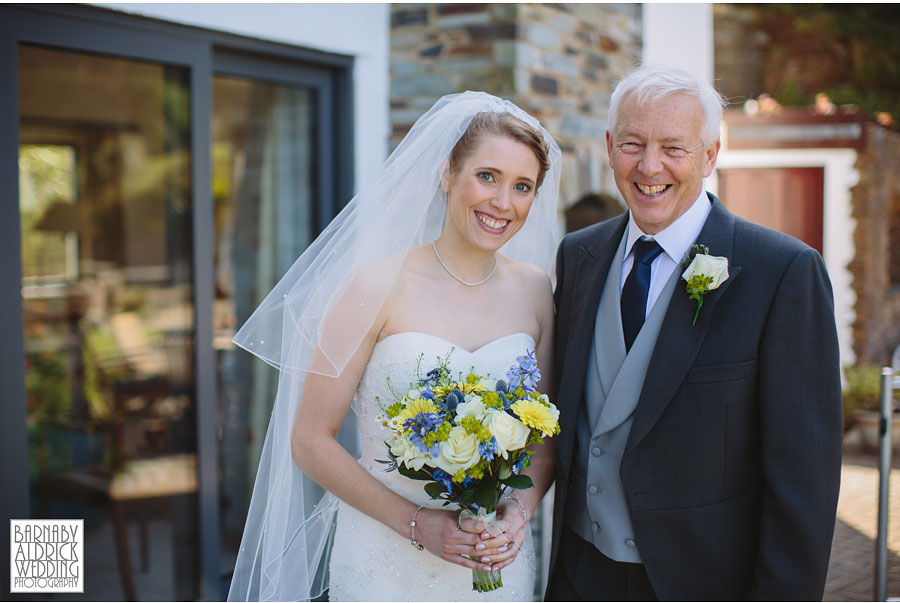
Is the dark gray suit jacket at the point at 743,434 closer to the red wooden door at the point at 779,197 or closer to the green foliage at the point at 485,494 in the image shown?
the green foliage at the point at 485,494

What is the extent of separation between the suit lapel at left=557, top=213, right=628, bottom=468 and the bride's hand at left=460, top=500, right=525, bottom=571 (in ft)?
0.81

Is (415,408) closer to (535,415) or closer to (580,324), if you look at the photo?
(535,415)

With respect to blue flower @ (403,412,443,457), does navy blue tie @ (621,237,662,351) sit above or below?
above

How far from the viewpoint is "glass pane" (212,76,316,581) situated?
4281 millimetres

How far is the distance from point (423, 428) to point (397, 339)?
0.50 meters

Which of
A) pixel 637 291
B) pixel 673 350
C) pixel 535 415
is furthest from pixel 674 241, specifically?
pixel 535 415

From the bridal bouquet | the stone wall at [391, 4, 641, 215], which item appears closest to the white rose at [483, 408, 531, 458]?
the bridal bouquet

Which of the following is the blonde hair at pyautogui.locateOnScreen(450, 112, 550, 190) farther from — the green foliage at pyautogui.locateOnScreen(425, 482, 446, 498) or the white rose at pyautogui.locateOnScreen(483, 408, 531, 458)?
the green foliage at pyautogui.locateOnScreen(425, 482, 446, 498)

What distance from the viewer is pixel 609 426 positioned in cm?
214

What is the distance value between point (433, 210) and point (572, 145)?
2.12 meters

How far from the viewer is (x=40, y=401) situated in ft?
19.5

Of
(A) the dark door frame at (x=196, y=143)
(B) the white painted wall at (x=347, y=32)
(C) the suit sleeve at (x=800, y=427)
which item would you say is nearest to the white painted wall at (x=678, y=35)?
(B) the white painted wall at (x=347, y=32)

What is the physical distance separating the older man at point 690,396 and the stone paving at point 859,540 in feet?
8.25

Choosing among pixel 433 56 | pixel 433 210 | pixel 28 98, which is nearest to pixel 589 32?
pixel 433 56
